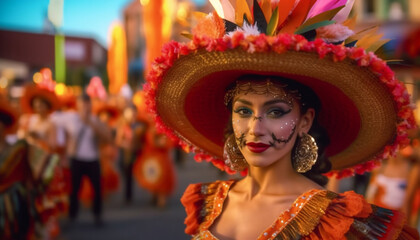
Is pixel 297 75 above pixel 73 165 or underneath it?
above

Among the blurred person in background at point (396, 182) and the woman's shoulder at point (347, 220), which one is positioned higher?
the woman's shoulder at point (347, 220)

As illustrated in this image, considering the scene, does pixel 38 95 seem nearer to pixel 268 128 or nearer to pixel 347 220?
pixel 268 128

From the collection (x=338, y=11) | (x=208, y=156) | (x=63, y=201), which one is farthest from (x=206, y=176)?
(x=338, y=11)

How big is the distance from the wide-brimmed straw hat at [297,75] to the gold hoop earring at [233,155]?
30 centimetres

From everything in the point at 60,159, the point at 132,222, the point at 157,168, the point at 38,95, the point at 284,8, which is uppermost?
the point at 284,8

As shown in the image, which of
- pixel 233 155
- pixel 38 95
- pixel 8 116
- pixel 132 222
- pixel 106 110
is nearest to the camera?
pixel 233 155

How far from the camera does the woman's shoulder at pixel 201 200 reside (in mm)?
2506

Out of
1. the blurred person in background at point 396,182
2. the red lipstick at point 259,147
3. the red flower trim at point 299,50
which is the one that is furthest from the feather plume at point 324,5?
the blurred person in background at point 396,182

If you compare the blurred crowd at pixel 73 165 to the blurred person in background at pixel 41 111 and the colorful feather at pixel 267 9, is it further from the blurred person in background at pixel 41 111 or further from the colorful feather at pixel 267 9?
the colorful feather at pixel 267 9

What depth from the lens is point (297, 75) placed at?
Result: 7.18 ft

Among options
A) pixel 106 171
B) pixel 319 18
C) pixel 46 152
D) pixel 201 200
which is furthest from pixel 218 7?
pixel 106 171


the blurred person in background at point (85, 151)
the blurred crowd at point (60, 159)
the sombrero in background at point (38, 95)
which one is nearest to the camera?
the blurred crowd at point (60, 159)

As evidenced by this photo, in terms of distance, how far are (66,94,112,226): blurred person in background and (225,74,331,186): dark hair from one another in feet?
18.2

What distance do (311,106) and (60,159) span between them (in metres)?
5.43
